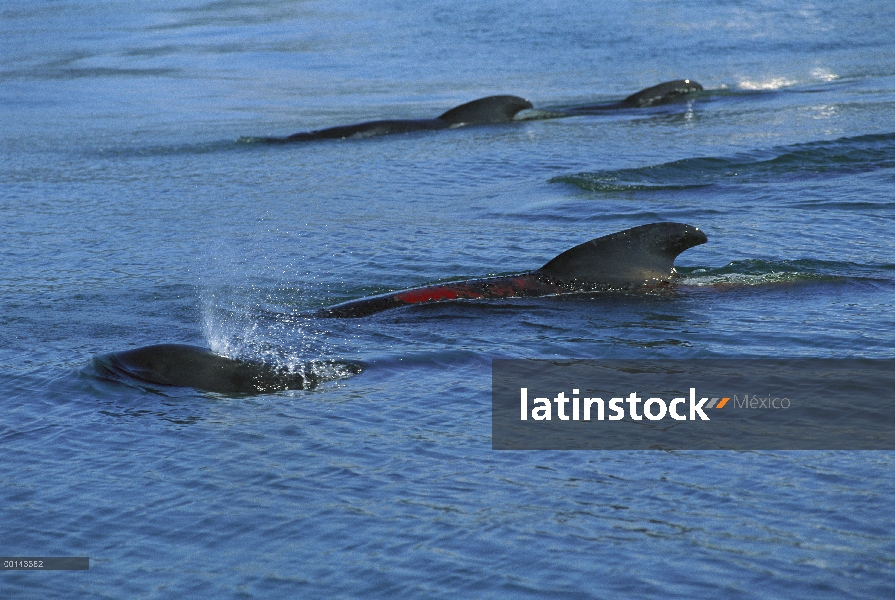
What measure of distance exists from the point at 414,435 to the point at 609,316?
108 inches

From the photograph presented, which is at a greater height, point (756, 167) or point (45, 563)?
point (756, 167)

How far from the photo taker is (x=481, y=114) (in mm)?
22047

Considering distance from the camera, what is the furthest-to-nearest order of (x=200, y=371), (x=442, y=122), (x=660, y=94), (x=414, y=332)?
1. (x=660, y=94)
2. (x=442, y=122)
3. (x=414, y=332)
4. (x=200, y=371)

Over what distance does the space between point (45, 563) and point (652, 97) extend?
64.1 feet

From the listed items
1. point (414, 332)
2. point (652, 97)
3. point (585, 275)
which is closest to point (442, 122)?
point (652, 97)

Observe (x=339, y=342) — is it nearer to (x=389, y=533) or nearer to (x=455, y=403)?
(x=455, y=403)

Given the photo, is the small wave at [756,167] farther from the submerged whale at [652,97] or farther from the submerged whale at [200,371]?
the submerged whale at [200,371]

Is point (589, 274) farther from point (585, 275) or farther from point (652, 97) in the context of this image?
point (652, 97)

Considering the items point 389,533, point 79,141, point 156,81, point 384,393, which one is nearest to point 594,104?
point 79,141

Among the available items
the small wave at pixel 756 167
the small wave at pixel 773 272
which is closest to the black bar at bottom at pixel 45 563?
the small wave at pixel 773 272

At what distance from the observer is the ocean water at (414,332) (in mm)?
5234

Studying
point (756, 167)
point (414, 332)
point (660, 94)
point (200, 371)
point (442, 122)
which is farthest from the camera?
point (660, 94)

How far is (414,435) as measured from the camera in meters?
6.68

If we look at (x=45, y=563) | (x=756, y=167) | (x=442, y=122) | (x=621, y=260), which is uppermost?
(x=442, y=122)
